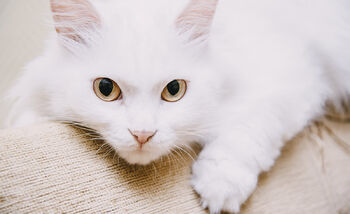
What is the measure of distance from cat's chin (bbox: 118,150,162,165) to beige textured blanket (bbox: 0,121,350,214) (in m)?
0.06

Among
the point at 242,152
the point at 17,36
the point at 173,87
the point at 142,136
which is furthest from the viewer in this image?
the point at 17,36

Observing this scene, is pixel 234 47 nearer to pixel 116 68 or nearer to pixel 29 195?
pixel 116 68

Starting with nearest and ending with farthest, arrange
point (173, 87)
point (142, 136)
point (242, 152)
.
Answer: point (142, 136)
point (173, 87)
point (242, 152)

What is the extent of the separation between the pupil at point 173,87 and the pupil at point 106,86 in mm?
173

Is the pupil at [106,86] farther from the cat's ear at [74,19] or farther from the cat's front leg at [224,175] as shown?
the cat's front leg at [224,175]

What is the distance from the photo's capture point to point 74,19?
0.90 m

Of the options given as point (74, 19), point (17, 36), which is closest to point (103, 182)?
point (74, 19)

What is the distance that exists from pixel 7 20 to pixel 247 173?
1.19 m

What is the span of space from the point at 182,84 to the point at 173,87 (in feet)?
0.12

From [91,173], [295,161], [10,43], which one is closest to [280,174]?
[295,161]

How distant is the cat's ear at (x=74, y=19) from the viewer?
85cm

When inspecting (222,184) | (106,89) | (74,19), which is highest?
(74,19)

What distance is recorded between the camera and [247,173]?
3.19 ft

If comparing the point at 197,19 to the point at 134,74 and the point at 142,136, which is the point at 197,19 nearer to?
the point at 134,74
